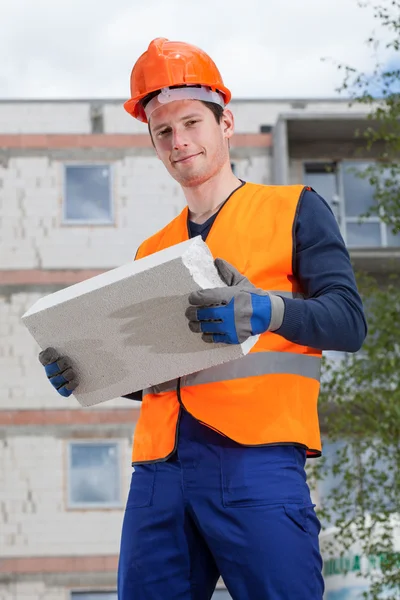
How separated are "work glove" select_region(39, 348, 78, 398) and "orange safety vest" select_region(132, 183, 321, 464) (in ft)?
0.58

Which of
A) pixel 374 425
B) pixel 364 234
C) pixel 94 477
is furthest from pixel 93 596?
pixel 364 234

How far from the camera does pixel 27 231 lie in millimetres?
16406

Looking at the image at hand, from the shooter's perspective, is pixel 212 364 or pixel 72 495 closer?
pixel 212 364

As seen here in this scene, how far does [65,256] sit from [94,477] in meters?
3.46

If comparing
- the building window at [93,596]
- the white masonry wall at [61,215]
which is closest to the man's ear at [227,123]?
the building window at [93,596]

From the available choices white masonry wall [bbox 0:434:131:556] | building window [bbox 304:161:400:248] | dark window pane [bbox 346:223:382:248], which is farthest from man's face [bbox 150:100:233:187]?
dark window pane [bbox 346:223:382:248]

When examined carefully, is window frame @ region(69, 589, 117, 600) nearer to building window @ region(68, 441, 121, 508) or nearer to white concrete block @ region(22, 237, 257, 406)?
building window @ region(68, 441, 121, 508)

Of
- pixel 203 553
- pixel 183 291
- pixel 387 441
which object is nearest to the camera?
pixel 183 291

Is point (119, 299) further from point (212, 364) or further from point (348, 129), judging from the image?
point (348, 129)

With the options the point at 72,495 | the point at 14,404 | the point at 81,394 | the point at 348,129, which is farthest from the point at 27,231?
the point at 81,394

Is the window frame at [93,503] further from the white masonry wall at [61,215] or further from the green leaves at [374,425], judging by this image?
the green leaves at [374,425]

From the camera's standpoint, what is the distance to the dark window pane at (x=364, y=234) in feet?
57.7

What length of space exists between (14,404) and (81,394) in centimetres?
1371

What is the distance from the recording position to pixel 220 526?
2.13 meters
